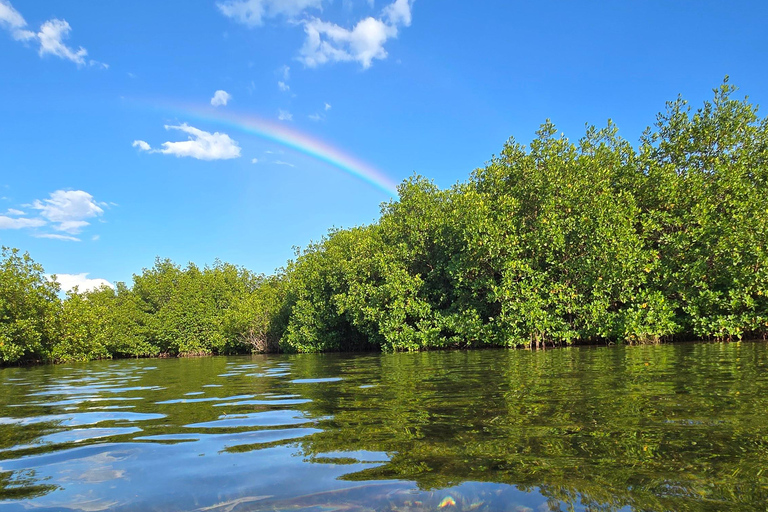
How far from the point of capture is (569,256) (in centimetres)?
2134

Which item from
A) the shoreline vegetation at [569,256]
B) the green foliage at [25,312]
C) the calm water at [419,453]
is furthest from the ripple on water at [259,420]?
the green foliage at [25,312]

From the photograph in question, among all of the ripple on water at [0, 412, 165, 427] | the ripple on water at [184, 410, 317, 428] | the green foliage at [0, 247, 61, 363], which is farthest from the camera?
the green foliage at [0, 247, 61, 363]

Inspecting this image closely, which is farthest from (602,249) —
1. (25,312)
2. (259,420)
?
(25,312)

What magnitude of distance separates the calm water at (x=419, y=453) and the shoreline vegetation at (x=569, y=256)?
15.6m

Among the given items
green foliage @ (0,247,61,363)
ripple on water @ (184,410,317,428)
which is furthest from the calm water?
green foliage @ (0,247,61,363)

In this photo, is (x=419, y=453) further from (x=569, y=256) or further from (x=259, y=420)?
(x=569, y=256)

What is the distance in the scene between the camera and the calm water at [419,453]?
2.06 metres

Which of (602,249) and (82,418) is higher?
(602,249)

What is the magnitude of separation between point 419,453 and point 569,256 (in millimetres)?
20537

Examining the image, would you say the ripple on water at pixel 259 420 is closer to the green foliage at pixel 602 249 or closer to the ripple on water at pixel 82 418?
the ripple on water at pixel 82 418

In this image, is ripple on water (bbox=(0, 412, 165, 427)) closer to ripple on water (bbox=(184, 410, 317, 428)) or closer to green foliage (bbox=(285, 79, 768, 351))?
ripple on water (bbox=(184, 410, 317, 428))

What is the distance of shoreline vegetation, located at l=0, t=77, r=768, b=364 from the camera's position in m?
19.1

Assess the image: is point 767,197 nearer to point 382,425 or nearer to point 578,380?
point 578,380

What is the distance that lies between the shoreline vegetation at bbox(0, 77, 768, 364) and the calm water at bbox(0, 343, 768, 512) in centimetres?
1556
